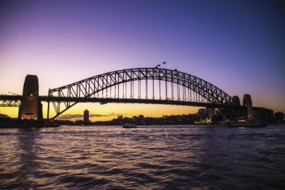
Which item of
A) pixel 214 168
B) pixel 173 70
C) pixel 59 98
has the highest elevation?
pixel 173 70

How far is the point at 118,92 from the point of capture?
74.6 m

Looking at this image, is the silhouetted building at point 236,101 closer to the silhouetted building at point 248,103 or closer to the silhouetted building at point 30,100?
the silhouetted building at point 248,103

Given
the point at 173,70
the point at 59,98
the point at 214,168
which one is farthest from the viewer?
the point at 173,70

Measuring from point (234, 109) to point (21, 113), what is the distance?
7206 cm

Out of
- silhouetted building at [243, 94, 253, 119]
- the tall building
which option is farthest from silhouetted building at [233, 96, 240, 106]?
the tall building

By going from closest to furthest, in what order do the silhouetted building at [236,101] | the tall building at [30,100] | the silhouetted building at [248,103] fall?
the tall building at [30,100] < the silhouetted building at [248,103] < the silhouetted building at [236,101]

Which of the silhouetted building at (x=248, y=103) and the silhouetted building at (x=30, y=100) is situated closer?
the silhouetted building at (x=30, y=100)

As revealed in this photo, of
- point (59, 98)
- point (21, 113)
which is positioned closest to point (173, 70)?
point (59, 98)

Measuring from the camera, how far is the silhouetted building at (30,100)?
216ft

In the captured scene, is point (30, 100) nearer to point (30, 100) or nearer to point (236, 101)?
point (30, 100)

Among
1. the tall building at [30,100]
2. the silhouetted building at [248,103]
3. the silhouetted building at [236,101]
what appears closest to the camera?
the tall building at [30,100]

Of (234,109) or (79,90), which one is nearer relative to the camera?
(79,90)

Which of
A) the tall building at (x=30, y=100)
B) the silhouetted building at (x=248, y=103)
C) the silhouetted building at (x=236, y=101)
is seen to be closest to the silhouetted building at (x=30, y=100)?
the tall building at (x=30, y=100)

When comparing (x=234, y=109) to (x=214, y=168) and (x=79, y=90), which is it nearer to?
(x=79, y=90)
